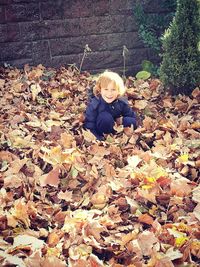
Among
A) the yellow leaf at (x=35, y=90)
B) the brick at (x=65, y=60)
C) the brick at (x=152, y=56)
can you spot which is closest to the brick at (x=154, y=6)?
the brick at (x=152, y=56)


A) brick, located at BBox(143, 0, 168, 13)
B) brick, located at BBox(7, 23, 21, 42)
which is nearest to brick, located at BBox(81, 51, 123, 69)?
brick, located at BBox(143, 0, 168, 13)

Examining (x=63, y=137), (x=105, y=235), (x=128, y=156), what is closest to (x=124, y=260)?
(x=105, y=235)

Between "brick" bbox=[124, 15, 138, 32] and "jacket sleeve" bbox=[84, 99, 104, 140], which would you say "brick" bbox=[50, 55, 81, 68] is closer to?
"brick" bbox=[124, 15, 138, 32]

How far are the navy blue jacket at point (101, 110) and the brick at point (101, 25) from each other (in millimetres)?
2319

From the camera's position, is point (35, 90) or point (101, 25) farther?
point (101, 25)

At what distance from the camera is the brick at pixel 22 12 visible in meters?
5.15

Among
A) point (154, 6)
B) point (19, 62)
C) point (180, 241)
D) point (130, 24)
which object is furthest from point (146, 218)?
point (154, 6)

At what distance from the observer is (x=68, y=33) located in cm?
552

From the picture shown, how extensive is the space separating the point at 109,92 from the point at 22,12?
8.23 feet

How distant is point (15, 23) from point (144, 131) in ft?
9.22

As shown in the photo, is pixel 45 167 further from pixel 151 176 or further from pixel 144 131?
pixel 144 131

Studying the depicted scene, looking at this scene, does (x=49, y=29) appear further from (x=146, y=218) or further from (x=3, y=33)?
(x=146, y=218)

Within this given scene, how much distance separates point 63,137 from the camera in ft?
10.4

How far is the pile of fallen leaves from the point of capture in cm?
201
